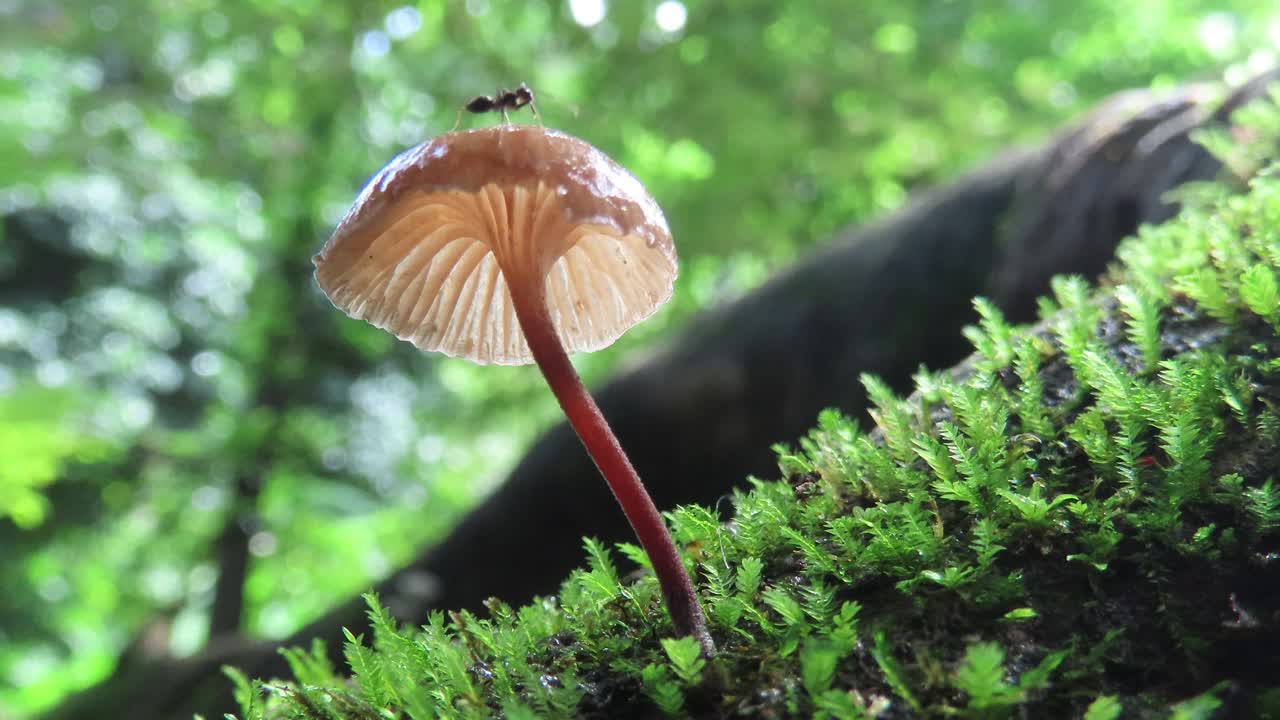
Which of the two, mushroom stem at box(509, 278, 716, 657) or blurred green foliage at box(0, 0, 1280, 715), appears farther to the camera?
blurred green foliage at box(0, 0, 1280, 715)

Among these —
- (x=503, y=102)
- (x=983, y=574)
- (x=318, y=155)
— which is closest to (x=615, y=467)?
(x=983, y=574)

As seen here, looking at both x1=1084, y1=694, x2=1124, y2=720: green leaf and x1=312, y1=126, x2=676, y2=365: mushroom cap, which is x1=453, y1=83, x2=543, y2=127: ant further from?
x1=1084, y1=694, x2=1124, y2=720: green leaf

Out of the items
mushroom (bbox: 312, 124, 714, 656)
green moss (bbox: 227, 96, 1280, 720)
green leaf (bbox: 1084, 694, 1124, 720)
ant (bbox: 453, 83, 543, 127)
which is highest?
ant (bbox: 453, 83, 543, 127)

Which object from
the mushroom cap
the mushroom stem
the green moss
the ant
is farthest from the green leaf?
the ant

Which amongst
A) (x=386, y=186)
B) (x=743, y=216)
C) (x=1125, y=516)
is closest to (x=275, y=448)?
(x=743, y=216)

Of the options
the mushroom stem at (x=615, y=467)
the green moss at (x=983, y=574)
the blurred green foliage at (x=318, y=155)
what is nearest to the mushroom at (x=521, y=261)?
the mushroom stem at (x=615, y=467)

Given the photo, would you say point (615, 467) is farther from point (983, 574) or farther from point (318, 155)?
point (318, 155)
